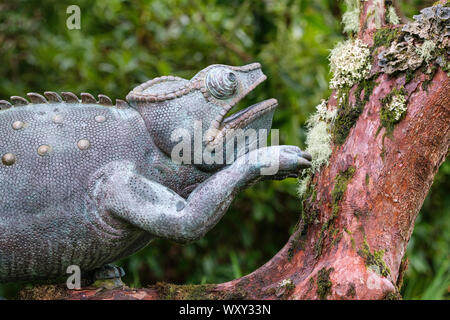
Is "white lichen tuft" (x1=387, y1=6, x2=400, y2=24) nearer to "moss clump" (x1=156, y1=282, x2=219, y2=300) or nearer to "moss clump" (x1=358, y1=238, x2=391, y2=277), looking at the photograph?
"moss clump" (x1=358, y1=238, x2=391, y2=277)

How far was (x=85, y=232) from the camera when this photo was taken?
5.55 feet

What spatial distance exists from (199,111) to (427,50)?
0.71 meters

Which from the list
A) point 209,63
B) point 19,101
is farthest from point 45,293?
point 209,63

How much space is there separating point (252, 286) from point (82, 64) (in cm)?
213

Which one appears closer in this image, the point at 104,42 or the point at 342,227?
the point at 342,227

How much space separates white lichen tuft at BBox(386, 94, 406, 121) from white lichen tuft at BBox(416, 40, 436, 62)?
132 mm

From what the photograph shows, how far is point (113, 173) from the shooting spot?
1.68 meters

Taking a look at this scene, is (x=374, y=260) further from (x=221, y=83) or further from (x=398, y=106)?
(x=221, y=83)

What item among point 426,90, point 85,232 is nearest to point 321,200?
point 426,90

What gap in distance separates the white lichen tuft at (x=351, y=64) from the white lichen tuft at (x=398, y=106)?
15 cm

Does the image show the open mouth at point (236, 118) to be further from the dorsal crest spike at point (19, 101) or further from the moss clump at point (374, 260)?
the dorsal crest spike at point (19, 101)

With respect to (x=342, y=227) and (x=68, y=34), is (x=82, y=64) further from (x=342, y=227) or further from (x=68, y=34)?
(x=342, y=227)

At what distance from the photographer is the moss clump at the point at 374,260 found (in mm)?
1615
